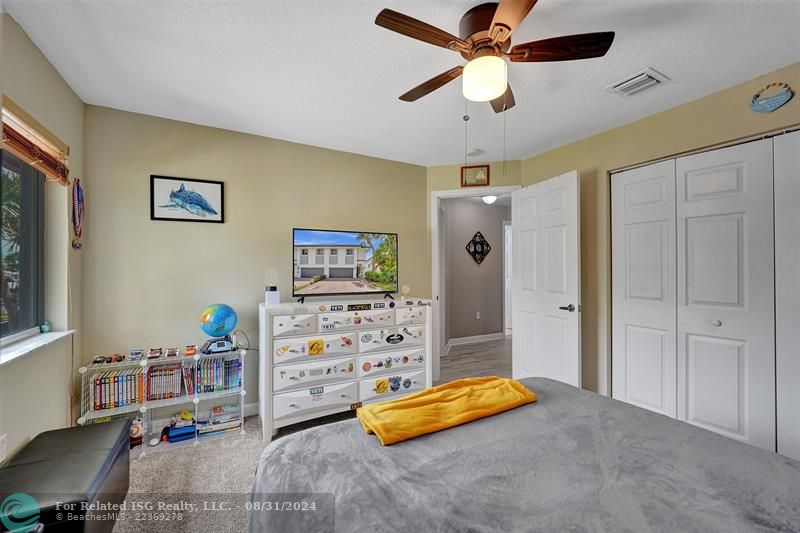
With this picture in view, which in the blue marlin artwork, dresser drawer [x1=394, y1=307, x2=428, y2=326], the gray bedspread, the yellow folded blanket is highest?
the blue marlin artwork

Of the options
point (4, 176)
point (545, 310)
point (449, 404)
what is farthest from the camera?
point (545, 310)

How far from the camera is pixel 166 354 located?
7.82 feet

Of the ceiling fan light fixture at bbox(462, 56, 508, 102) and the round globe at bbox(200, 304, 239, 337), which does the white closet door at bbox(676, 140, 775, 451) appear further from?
the round globe at bbox(200, 304, 239, 337)

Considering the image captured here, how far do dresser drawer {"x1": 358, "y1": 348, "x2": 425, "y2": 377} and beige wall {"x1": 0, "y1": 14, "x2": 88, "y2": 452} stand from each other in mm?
1856

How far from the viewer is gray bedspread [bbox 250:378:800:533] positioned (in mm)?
839

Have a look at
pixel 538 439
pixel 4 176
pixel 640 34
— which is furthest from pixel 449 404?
pixel 4 176

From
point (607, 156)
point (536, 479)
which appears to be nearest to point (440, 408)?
point (536, 479)

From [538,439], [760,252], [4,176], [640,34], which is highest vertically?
[640,34]

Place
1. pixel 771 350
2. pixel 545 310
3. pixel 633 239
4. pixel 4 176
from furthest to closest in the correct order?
pixel 545 310 → pixel 633 239 → pixel 771 350 → pixel 4 176

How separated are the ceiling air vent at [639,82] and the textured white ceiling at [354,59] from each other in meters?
0.06

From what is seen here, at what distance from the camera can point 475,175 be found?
362 centimetres

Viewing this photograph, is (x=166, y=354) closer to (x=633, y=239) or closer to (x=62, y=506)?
(x=62, y=506)

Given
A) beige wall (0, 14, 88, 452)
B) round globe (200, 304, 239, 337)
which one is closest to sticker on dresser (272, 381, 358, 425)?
round globe (200, 304, 239, 337)

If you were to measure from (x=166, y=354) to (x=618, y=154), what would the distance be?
3906mm
